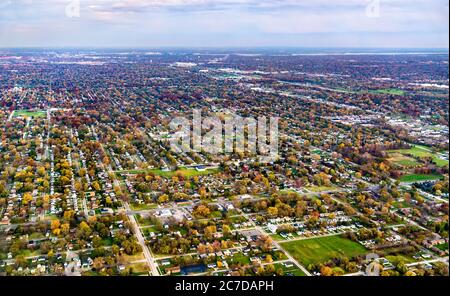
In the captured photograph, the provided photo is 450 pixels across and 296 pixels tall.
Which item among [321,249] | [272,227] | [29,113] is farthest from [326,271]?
[29,113]

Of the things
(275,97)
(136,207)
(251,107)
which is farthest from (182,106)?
(136,207)

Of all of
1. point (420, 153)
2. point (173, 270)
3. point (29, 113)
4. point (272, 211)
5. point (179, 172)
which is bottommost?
point (173, 270)

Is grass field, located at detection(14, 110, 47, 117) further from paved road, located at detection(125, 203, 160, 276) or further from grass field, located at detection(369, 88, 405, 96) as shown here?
grass field, located at detection(369, 88, 405, 96)

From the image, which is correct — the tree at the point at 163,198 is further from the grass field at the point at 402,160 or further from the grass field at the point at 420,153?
the grass field at the point at 420,153

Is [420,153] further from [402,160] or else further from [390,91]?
[390,91]

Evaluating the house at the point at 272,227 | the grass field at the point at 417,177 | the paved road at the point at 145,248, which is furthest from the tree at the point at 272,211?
the grass field at the point at 417,177

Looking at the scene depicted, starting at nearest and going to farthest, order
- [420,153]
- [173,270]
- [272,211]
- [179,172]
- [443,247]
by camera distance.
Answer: [173,270]
[443,247]
[272,211]
[179,172]
[420,153]
